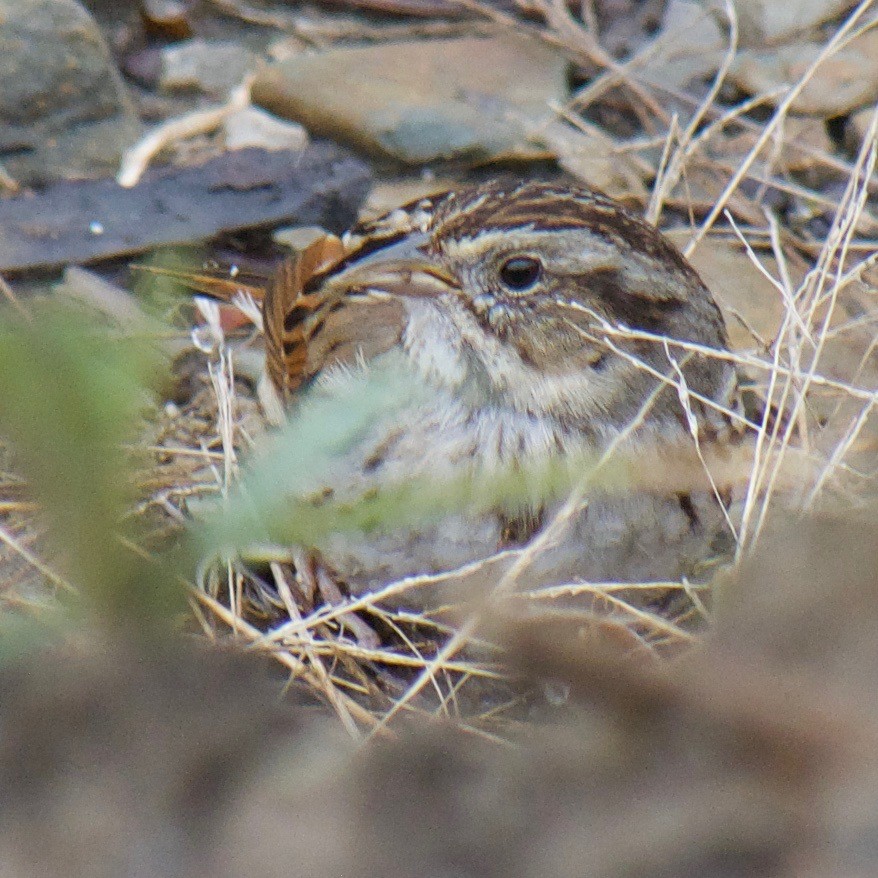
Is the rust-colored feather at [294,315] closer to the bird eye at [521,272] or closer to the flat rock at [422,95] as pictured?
the bird eye at [521,272]

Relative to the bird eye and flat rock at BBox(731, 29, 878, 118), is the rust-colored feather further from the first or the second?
flat rock at BBox(731, 29, 878, 118)

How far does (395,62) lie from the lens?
554 centimetres

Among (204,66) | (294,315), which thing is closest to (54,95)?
(204,66)

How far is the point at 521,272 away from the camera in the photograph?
3484mm

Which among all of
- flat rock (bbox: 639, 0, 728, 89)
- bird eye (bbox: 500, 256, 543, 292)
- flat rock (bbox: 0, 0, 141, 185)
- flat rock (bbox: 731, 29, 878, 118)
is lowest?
flat rock (bbox: 0, 0, 141, 185)

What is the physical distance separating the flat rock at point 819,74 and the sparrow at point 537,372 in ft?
6.53

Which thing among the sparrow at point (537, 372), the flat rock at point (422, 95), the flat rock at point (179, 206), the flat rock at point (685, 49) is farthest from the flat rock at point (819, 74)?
the sparrow at point (537, 372)

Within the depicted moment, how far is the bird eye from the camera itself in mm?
3475

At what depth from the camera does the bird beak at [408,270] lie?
350cm

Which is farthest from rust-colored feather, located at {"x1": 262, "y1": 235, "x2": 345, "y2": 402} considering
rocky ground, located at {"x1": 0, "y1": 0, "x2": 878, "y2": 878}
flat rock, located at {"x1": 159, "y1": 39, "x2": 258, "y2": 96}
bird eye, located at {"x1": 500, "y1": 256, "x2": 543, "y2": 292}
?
flat rock, located at {"x1": 159, "y1": 39, "x2": 258, "y2": 96}

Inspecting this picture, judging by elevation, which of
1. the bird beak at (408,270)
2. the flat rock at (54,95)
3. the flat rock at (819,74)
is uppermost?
the bird beak at (408,270)

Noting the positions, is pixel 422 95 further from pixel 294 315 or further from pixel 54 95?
pixel 294 315

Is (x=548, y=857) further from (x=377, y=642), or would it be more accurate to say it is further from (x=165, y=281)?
(x=377, y=642)

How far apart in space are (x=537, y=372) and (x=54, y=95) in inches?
99.3
